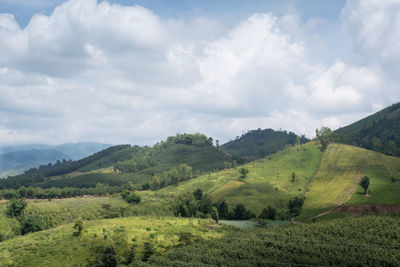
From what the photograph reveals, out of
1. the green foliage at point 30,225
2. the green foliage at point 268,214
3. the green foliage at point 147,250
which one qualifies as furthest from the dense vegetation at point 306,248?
the green foliage at point 268,214

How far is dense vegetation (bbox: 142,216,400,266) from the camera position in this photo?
8456 centimetres

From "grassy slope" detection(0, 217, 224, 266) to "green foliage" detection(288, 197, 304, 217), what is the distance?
7149 centimetres

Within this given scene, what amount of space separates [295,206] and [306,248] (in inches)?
4174

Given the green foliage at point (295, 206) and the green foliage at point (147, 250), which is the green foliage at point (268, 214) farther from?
the green foliage at point (147, 250)

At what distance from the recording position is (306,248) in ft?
303

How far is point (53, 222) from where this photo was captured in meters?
151

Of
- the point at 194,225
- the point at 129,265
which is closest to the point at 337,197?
the point at 194,225

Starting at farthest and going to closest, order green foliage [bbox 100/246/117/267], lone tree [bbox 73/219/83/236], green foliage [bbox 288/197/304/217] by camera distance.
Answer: green foliage [bbox 288/197/304/217] → lone tree [bbox 73/219/83/236] → green foliage [bbox 100/246/117/267]

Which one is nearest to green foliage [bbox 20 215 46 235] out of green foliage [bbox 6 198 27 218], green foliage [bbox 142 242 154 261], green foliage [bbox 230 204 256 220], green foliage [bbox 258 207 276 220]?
green foliage [bbox 6 198 27 218]

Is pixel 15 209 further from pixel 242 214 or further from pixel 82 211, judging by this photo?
pixel 242 214

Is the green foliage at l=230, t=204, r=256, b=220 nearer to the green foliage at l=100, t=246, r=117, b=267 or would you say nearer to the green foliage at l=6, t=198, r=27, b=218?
the green foliage at l=100, t=246, r=117, b=267

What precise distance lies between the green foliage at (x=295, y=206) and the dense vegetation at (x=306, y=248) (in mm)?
76713

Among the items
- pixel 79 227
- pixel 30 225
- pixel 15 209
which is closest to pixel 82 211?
pixel 30 225

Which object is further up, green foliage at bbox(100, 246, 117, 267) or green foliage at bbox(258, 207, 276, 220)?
green foliage at bbox(100, 246, 117, 267)
